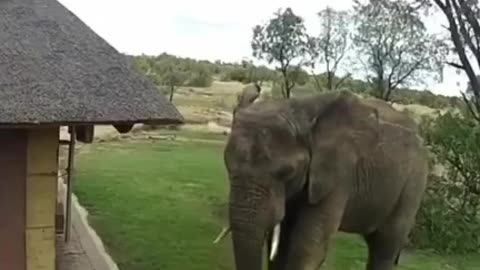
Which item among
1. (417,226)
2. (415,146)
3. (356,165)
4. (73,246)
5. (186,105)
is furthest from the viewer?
(186,105)

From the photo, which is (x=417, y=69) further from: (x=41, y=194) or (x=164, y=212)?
(x=41, y=194)

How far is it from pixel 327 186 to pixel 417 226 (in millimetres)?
6589

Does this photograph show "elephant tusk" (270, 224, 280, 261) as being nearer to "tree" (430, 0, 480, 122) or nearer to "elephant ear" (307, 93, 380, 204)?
"elephant ear" (307, 93, 380, 204)

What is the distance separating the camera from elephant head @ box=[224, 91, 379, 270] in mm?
7383

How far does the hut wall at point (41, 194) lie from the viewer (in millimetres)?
8875

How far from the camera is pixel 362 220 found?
29.7ft

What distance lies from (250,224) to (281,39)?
53.9 ft

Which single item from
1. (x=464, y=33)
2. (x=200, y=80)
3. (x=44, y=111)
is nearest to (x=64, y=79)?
(x=44, y=111)

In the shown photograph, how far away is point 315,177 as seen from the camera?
7816 millimetres

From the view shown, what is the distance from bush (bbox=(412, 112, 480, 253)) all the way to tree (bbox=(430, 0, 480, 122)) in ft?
7.95

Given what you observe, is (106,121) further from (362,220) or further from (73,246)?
(73,246)

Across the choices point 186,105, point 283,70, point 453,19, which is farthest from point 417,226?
point 186,105

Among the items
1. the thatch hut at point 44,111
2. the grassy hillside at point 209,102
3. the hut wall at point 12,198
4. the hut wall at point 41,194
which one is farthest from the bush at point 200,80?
the hut wall at point 12,198

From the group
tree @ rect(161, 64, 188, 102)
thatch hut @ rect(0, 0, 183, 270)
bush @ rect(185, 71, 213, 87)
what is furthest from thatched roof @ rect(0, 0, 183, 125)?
bush @ rect(185, 71, 213, 87)
